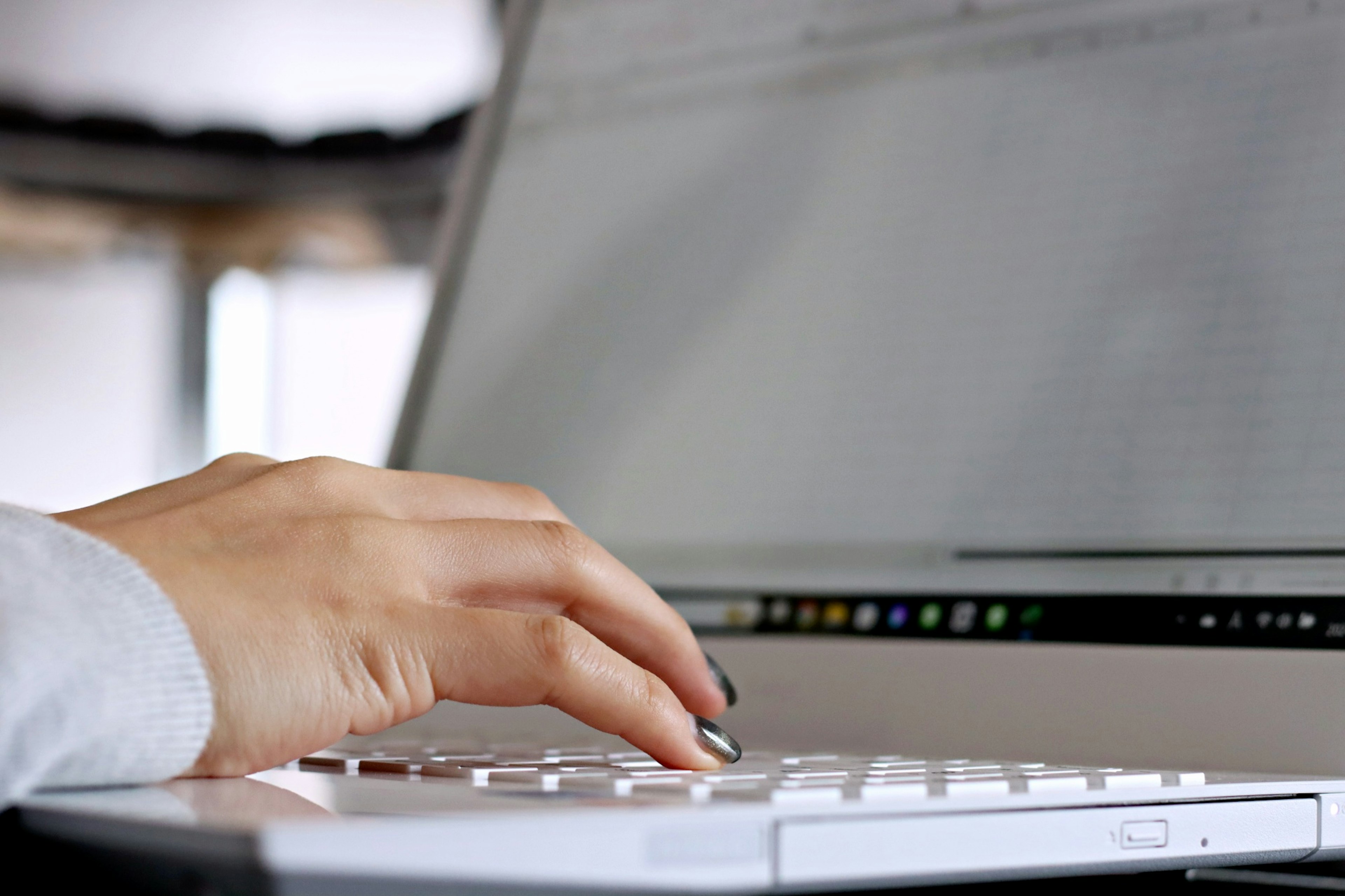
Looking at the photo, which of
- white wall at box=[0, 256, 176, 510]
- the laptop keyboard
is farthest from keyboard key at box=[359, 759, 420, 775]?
white wall at box=[0, 256, 176, 510]

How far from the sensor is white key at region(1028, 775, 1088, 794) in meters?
0.29

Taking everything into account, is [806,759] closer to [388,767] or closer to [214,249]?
[388,767]

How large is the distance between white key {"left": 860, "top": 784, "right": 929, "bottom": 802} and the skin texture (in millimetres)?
119

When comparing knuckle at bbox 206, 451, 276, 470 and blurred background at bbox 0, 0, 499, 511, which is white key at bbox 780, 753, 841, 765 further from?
blurred background at bbox 0, 0, 499, 511

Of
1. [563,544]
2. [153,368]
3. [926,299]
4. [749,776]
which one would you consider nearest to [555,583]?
[563,544]

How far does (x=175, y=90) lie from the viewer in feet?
11.0

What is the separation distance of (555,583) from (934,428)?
8.4 inches

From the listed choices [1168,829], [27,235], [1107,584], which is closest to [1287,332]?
[1107,584]

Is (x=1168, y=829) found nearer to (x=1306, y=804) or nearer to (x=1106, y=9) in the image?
(x=1306, y=804)

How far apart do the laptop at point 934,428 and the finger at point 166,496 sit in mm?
96

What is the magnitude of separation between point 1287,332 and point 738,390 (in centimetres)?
26

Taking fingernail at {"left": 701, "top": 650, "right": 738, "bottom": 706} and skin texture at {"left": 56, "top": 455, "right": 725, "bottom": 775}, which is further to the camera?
fingernail at {"left": 701, "top": 650, "right": 738, "bottom": 706}

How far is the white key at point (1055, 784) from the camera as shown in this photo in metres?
0.29

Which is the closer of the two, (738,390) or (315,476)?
(315,476)
